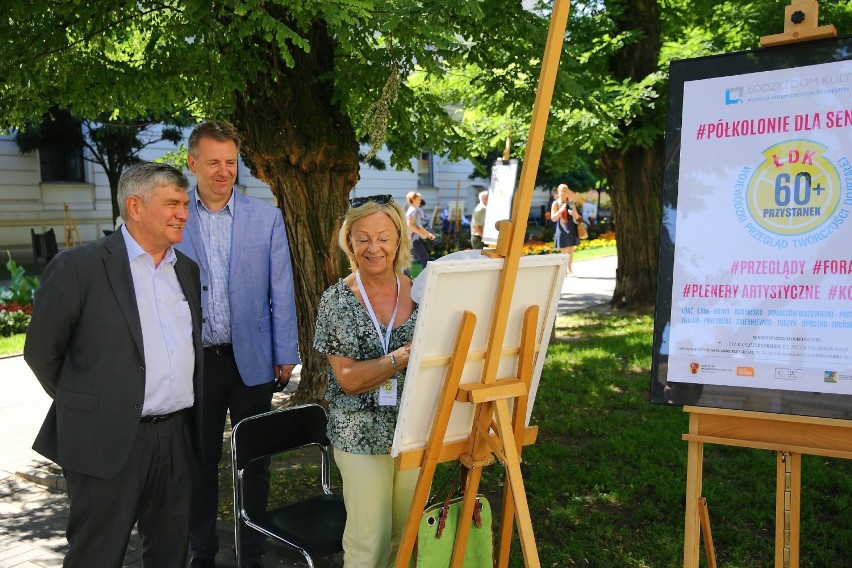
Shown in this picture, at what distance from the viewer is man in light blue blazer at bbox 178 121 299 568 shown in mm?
3562

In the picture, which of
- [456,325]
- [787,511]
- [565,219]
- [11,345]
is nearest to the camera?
[456,325]

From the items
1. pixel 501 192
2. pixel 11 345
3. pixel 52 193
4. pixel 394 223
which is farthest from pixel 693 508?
pixel 52 193

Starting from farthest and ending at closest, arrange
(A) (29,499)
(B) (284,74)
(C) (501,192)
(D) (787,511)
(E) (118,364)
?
(C) (501,192) < (B) (284,74) < (A) (29,499) < (D) (787,511) < (E) (118,364)

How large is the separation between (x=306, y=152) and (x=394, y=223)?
3.11m

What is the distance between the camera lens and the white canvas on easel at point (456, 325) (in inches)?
97.2

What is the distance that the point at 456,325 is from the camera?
2561 millimetres

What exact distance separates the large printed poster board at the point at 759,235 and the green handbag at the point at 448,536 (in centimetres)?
88

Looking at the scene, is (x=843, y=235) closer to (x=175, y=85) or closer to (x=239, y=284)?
(x=239, y=284)

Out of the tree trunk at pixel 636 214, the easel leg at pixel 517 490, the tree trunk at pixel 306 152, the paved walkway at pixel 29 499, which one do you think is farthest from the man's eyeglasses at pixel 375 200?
the tree trunk at pixel 636 214

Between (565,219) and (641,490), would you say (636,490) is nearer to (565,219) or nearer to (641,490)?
(641,490)

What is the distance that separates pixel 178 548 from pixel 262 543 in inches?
25.6

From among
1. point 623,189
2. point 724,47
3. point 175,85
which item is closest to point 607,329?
point 623,189

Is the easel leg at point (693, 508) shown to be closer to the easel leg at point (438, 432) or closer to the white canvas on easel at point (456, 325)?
the white canvas on easel at point (456, 325)

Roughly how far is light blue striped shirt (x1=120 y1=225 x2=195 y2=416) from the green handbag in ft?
3.47
